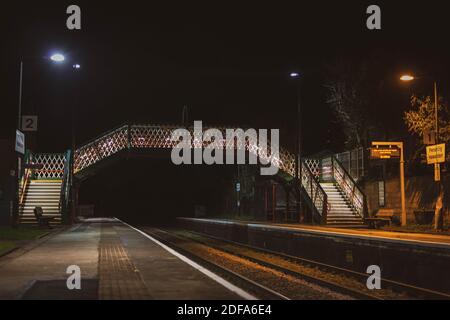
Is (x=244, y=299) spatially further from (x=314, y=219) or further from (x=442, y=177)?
(x=314, y=219)

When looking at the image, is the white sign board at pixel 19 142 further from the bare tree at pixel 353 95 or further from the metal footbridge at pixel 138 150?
the bare tree at pixel 353 95

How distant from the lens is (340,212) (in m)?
35.2

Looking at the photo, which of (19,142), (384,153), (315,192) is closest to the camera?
(19,142)

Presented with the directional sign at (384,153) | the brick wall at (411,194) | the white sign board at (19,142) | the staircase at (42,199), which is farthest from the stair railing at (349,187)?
the white sign board at (19,142)

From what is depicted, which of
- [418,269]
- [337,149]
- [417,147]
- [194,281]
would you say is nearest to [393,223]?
[417,147]

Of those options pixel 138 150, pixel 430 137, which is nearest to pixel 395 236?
pixel 430 137

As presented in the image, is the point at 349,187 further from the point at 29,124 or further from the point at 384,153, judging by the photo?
the point at 29,124

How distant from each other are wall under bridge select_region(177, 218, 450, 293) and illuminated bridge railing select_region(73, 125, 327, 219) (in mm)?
13514

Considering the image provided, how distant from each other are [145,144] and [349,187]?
14.3 metres

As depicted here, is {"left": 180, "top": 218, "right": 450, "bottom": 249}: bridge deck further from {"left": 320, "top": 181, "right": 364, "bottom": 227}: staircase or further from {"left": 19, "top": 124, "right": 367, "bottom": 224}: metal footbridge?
{"left": 19, "top": 124, "right": 367, "bottom": 224}: metal footbridge

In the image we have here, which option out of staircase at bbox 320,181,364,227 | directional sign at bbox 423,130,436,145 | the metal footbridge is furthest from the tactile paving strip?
the metal footbridge

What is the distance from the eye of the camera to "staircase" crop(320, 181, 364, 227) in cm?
3447

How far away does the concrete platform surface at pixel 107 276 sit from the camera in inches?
416

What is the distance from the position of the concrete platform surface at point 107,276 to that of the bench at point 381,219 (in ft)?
47.8
